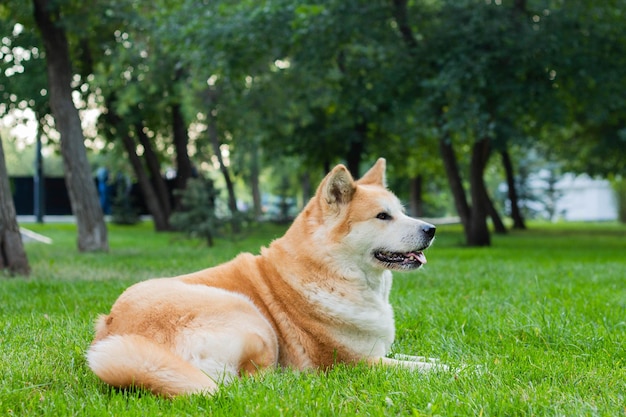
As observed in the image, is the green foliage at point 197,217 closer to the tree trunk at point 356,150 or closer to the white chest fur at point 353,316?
the tree trunk at point 356,150

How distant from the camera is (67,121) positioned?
12.8m

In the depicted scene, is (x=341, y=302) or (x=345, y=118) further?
(x=345, y=118)

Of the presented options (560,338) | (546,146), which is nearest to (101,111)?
(546,146)

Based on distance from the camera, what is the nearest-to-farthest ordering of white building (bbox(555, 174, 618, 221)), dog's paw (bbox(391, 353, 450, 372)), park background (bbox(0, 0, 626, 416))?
1. park background (bbox(0, 0, 626, 416))
2. dog's paw (bbox(391, 353, 450, 372))
3. white building (bbox(555, 174, 618, 221))

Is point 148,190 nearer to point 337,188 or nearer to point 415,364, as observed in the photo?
point 337,188

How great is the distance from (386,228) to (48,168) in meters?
71.7

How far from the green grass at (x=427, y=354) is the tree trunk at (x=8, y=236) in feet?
1.86

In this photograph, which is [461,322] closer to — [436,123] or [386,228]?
[386,228]

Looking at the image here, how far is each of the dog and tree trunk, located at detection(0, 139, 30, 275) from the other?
5.18 m

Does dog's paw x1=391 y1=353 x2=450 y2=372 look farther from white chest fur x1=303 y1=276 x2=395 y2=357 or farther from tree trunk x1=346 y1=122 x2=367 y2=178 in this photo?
tree trunk x1=346 y1=122 x2=367 y2=178

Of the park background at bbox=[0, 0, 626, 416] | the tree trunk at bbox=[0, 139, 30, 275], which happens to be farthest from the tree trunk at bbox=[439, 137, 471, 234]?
the tree trunk at bbox=[0, 139, 30, 275]

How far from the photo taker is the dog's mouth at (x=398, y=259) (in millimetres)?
4207

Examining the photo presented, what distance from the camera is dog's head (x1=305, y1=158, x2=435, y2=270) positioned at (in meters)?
4.16

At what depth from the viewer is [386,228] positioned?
420 cm
